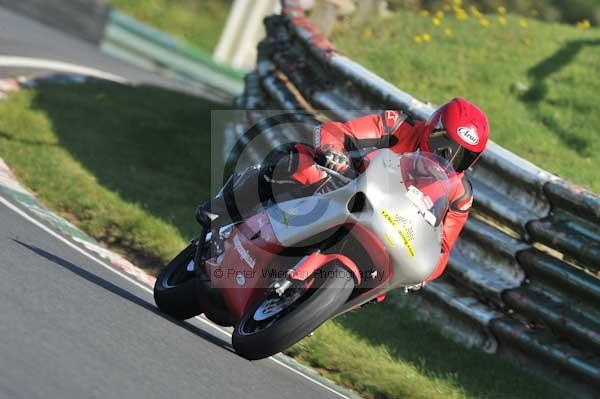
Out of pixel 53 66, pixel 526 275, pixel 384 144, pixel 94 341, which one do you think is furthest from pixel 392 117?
pixel 53 66

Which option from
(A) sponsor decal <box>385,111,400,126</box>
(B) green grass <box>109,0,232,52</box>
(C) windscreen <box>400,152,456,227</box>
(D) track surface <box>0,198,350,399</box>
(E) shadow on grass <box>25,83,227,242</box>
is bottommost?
(B) green grass <box>109,0,232,52</box>

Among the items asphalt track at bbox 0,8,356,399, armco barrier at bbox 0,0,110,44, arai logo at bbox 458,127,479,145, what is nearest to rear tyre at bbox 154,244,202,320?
asphalt track at bbox 0,8,356,399

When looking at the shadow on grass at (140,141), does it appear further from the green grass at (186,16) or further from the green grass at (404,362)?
the green grass at (186,16)

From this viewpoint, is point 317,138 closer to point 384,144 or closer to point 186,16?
point 384,144

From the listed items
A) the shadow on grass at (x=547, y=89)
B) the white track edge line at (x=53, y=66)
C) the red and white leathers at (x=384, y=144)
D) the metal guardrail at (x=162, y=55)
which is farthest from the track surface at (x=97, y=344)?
the metal guardrail at (x=162, y=55)

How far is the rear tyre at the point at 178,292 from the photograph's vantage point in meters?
6.36

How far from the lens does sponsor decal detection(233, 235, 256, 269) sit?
19.1 ft

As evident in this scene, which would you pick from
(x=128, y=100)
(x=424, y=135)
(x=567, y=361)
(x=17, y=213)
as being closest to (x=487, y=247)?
(x=567, y=361)

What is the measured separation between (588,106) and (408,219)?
546 centimetres

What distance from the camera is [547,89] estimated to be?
10.6 metres

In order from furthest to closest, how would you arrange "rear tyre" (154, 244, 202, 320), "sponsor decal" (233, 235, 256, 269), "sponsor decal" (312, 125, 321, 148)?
"rear tyre" (154, 244, 202, 320)
"sponsor decal" (233, 235, 256, 269)
"sponsor decal" (312, 125, 321, 148)

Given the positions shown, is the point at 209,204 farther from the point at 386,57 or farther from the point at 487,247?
the point at 386,57

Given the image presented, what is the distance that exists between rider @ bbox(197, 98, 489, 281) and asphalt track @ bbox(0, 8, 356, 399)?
76 centimetres

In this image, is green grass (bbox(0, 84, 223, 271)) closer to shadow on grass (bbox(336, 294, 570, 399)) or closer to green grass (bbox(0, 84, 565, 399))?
green grass (bbox(0, 84, 565, 399))
